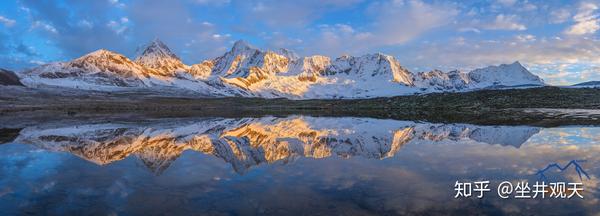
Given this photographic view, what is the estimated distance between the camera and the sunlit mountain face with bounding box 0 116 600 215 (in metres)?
13.7

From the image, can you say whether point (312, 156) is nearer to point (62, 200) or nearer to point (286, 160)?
point (286, 160)

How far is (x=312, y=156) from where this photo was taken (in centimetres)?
2561

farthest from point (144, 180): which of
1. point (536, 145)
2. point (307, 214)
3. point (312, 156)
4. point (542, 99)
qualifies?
point (542, 99)

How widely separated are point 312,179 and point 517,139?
2202cm

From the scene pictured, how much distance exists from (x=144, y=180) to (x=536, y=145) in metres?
24.6

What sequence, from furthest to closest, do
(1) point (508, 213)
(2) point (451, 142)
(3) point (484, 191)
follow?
(2) point (451, 142)
(3) point (484, 191)
(1) point (508, 213)

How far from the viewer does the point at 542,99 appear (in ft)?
393

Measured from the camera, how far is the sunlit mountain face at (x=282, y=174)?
1366 cm

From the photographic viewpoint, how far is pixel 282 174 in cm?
1920

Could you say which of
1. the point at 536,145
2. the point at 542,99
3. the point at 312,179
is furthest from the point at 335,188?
the point at 542,99

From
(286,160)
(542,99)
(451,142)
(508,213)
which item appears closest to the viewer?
(508,213)

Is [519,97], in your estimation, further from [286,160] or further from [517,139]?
[286,160]

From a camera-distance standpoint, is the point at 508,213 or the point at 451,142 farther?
the point at 451,142

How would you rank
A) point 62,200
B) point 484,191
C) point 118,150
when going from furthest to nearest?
point 118,150 → point 484,191 → point 62,200
